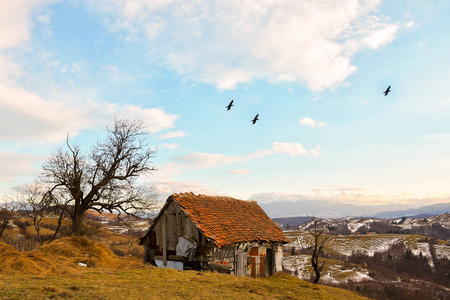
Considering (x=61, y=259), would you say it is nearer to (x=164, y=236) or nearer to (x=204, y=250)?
(x=164, y=236)

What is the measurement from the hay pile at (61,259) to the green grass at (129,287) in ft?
4.38

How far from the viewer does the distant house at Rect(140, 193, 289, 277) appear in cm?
1889

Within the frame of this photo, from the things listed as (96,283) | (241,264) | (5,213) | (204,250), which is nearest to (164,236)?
(204,250)

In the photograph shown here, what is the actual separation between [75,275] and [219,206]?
526 inches

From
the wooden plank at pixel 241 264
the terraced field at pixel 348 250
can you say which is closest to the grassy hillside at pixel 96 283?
the wooden plank at pixel 241 264

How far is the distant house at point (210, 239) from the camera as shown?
18.9m

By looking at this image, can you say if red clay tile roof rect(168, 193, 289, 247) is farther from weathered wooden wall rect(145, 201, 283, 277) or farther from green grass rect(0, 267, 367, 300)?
green grass rect(0, 267, 367, 300)

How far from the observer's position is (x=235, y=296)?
1077cm

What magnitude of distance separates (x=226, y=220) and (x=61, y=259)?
11.2m

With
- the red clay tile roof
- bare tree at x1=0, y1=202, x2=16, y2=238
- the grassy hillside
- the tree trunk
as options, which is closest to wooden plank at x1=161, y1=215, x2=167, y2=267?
the red clay tile roof

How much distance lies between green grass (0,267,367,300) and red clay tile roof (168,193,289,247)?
545cm

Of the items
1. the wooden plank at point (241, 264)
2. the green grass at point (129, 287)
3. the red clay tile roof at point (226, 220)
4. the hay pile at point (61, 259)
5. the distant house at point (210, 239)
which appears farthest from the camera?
the wooden plank at point (241, 264)

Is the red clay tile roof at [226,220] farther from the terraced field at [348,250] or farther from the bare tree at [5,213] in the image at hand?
the terraced field at [348,250]

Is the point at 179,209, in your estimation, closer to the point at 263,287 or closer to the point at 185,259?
the point at 185,259
